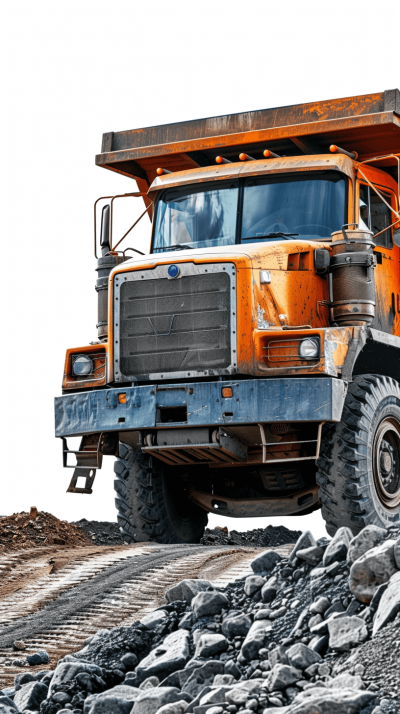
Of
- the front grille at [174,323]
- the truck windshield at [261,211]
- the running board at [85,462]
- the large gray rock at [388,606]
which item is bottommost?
the large gray rock at [388,606]

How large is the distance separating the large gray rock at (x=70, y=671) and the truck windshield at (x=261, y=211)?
213 inches

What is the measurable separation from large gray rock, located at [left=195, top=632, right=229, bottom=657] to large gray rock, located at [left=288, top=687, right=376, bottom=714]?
1364 mm

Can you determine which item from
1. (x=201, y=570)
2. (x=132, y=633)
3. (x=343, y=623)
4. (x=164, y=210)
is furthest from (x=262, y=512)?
(x=343, y=623)

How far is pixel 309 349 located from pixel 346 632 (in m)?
4.11

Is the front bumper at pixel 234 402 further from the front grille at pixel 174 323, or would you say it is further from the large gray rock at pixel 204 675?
the large gray rock at pixel 204 675

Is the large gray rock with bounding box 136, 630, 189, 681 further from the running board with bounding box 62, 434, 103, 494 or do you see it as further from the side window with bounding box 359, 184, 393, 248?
the side window with bounding box 359, 184, 393, 248

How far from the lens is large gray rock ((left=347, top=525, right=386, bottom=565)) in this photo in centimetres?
699

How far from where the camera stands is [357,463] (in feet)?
33.4

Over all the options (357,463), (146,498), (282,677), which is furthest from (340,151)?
(282,677)

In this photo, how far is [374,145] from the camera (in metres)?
11.9

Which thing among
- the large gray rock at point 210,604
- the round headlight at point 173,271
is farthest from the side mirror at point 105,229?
the large gray rock at point 210,604

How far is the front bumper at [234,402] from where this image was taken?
9836 millimetres

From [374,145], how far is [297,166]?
3.60 ft

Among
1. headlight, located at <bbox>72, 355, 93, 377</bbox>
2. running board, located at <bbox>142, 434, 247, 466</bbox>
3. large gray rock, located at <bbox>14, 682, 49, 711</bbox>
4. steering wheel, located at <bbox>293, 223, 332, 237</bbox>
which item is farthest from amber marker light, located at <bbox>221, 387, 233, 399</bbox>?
large gray rock, located at <bbox>14, 682, 49, 711</bbox>
